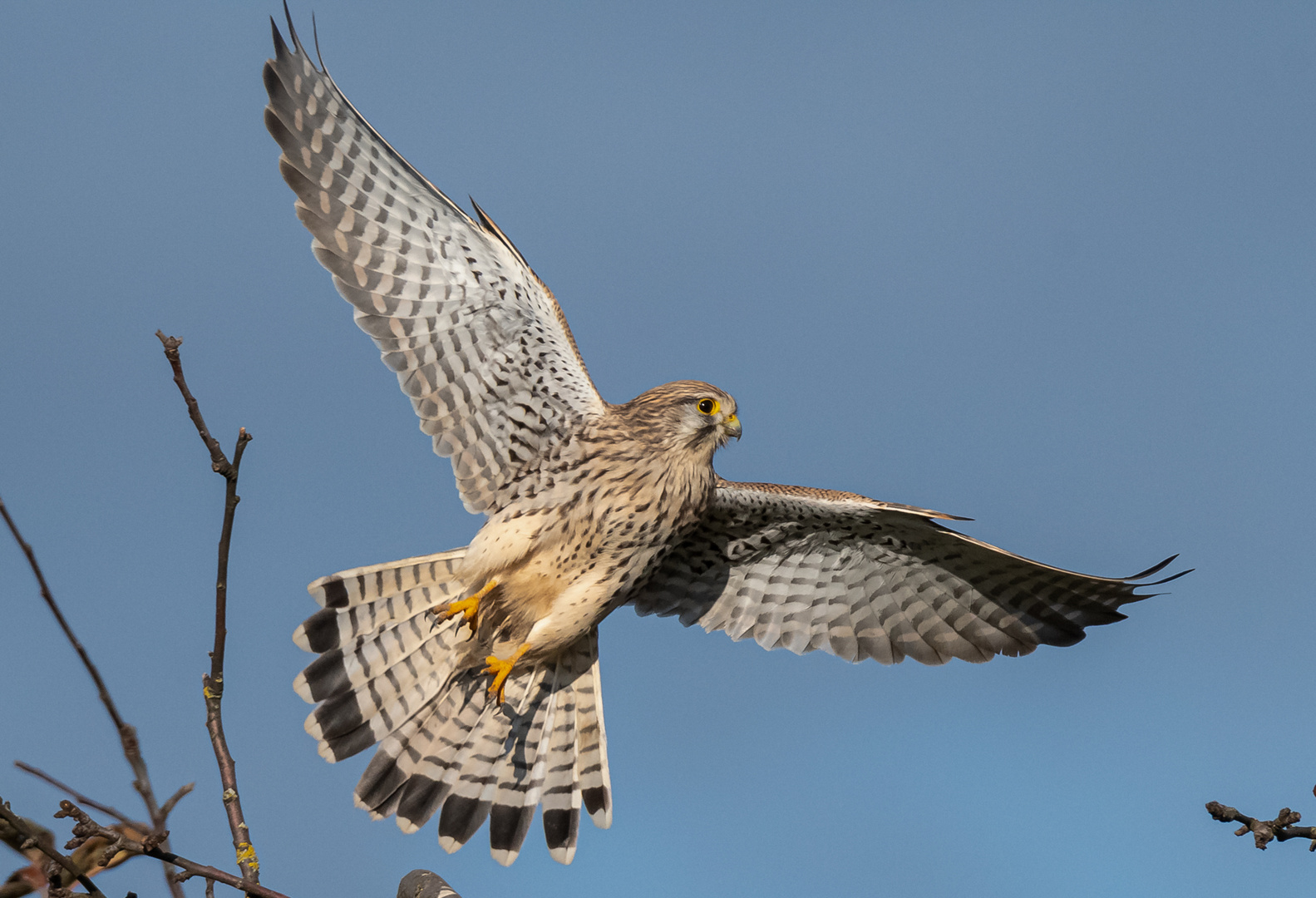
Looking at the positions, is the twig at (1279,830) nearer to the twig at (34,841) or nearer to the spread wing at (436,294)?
the twig at (34,841)

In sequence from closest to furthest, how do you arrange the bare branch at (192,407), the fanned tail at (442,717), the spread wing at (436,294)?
the bare branch at (192,407) < the spread wing at (436,294) < the fanned tail at (442,717)

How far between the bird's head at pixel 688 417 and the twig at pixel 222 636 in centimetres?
246

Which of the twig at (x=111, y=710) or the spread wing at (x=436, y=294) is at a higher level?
the spread wing at (x=436, y=294)

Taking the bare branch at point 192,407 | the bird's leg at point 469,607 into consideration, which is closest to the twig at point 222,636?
the bare branch at point 192,407

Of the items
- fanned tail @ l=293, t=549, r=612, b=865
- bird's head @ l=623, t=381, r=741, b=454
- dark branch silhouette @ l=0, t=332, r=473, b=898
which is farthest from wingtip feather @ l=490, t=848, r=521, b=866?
dark branch silhouette @ l=0, t=332, r=473, b=898

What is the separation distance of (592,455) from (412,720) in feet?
4.77

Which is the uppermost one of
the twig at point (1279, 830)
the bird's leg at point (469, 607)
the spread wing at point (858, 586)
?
the spread wing at point (858, 586)

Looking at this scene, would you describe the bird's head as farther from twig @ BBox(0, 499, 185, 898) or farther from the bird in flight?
twig @ BBox(0, 499, 185, 898)

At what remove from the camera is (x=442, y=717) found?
5.34 m

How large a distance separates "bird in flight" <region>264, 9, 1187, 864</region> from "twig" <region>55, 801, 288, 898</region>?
2351 millimetres

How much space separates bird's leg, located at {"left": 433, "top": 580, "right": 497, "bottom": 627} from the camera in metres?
4.88

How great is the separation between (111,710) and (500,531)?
2764 mm

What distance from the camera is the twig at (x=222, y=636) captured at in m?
2.80

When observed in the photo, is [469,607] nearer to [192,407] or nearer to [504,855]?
[504,855]
